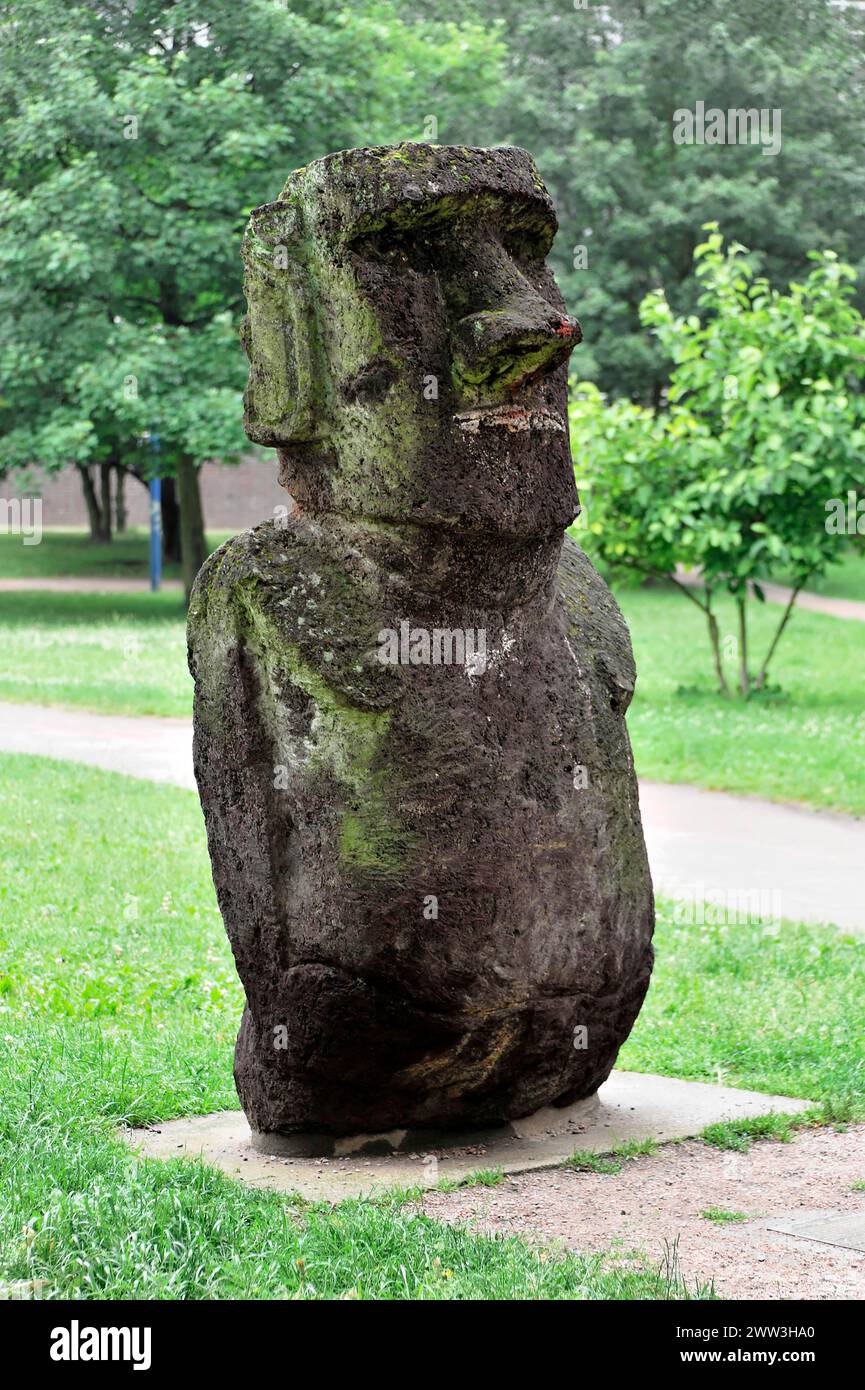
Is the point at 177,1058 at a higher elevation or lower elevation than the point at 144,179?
lower

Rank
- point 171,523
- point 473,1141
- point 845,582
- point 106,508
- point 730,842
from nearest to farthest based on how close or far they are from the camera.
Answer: point 473,1141 < point 730,842 < point 845,582 < point 171,523 < point 106,508

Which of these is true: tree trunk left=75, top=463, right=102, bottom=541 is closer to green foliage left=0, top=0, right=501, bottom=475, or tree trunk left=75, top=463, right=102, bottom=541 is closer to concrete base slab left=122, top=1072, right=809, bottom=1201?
green foliage left=0, top=0, right=501, bottom=475

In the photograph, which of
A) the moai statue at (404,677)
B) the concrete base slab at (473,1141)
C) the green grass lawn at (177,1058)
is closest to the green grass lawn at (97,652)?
the green grass lawn at (177,1058)

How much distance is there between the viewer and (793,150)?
1171 inches

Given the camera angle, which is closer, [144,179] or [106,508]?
[144,179]

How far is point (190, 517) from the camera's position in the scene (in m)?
26.6

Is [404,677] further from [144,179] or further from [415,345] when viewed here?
[144,179]

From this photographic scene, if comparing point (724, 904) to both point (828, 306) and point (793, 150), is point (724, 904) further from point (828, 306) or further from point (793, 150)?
point (793, 150)

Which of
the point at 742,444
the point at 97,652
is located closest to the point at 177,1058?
the point at 742,444

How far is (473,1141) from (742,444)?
10488 mm

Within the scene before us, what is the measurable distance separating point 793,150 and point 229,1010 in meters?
25.8

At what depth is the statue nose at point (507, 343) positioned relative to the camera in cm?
469

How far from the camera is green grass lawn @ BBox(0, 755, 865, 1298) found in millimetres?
4082

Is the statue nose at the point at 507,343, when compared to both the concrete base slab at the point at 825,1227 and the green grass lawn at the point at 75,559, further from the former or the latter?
the green grass lawn at the point at 75,559
